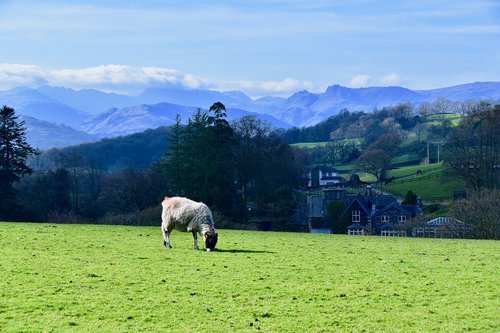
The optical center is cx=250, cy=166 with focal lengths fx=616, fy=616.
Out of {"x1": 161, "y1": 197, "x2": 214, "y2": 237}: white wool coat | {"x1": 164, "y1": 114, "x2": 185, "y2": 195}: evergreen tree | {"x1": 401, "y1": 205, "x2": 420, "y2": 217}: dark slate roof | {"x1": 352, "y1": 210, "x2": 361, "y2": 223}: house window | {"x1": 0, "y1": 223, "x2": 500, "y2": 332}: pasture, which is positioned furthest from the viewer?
{"x1": 352, "y1": 210, "x2": 361, "y2": 223}: house window

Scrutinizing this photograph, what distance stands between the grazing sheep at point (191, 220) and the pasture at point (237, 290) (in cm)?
101

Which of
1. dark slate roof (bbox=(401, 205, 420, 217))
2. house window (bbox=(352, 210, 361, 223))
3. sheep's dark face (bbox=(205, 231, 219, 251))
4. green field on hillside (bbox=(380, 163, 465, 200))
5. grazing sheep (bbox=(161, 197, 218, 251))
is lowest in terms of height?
house window (bbox=(352, 210, 361, 223))

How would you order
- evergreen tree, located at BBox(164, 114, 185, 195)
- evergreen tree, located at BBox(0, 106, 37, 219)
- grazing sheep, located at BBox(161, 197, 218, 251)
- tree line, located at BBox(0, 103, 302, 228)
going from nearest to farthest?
grazing sheep, located at BBox(161, 197, 218, 251) < evergreen tree, located at BBox(0, 106, 37, 219) < tree line, located at BBox(0, 103, 302, 228) < evergreen tree, located at BBox(164, 114, 185, 195)

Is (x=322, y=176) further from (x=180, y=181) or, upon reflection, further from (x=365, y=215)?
(x=180, y=181)

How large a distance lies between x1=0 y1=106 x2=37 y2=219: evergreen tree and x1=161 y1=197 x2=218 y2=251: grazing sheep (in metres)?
46.5

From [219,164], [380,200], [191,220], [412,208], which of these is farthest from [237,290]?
[380,200]

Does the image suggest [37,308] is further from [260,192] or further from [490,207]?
[260,192]

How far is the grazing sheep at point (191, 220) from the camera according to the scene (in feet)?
85.5

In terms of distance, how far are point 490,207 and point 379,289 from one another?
4079 cm

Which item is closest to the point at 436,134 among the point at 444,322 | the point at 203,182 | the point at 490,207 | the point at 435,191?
the point at 435,191

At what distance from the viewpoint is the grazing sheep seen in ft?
85.5

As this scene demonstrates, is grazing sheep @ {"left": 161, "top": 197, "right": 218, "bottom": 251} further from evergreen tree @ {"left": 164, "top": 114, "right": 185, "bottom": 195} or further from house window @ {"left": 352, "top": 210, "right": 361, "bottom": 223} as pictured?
house window @ {"left": 352, "top": 210, "right": 361, "bottom": 223}

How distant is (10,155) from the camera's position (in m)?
70.6

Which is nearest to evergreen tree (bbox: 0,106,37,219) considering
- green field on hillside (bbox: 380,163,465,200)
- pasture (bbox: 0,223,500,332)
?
pasture (bbox: 0,223,500,332)
